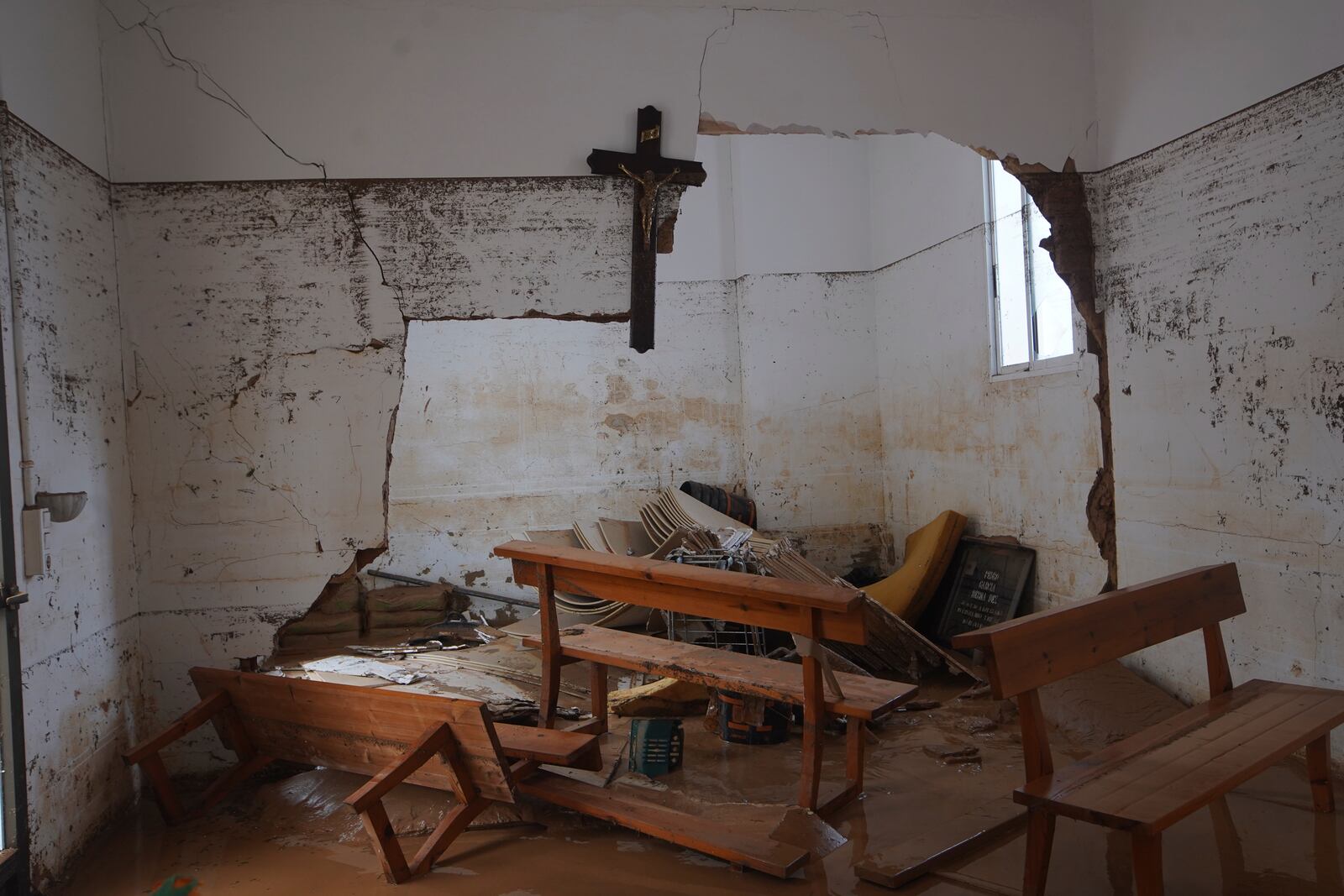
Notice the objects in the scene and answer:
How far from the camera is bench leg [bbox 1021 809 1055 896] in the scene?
269 cm

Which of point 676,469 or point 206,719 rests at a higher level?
point 676,469

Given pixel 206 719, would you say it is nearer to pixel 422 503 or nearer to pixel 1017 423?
pixel 422 503

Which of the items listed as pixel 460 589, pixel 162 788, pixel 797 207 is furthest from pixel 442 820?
pixel 797 207

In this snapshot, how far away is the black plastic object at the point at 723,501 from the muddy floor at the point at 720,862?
144 inches

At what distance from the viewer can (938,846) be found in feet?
10.9

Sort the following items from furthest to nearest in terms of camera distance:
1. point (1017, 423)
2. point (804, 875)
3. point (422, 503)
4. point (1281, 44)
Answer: point (422, 503) → point (1017, 423) → point (1281, 44) → point (804, 875)

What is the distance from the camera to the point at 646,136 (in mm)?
4188

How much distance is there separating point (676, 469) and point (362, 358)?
472cm

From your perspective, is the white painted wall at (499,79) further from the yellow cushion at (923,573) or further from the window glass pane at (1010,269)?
the yellow cushion at (923,573)

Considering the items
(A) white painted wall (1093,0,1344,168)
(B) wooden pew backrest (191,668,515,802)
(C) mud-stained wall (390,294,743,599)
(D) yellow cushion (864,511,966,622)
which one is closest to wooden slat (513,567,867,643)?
(B) wooden pew backrest (191,668,515,802)

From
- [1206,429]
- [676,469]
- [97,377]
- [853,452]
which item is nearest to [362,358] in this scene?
[97,377]

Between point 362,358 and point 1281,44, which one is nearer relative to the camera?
point 1281,44

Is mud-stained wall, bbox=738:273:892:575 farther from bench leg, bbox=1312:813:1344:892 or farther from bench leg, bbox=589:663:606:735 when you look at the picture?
bench leg, bbox=1312:813:1344:892

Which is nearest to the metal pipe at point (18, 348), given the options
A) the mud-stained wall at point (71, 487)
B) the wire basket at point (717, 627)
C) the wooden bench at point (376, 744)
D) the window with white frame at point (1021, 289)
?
the mud-stained wall at point (71, 487)
